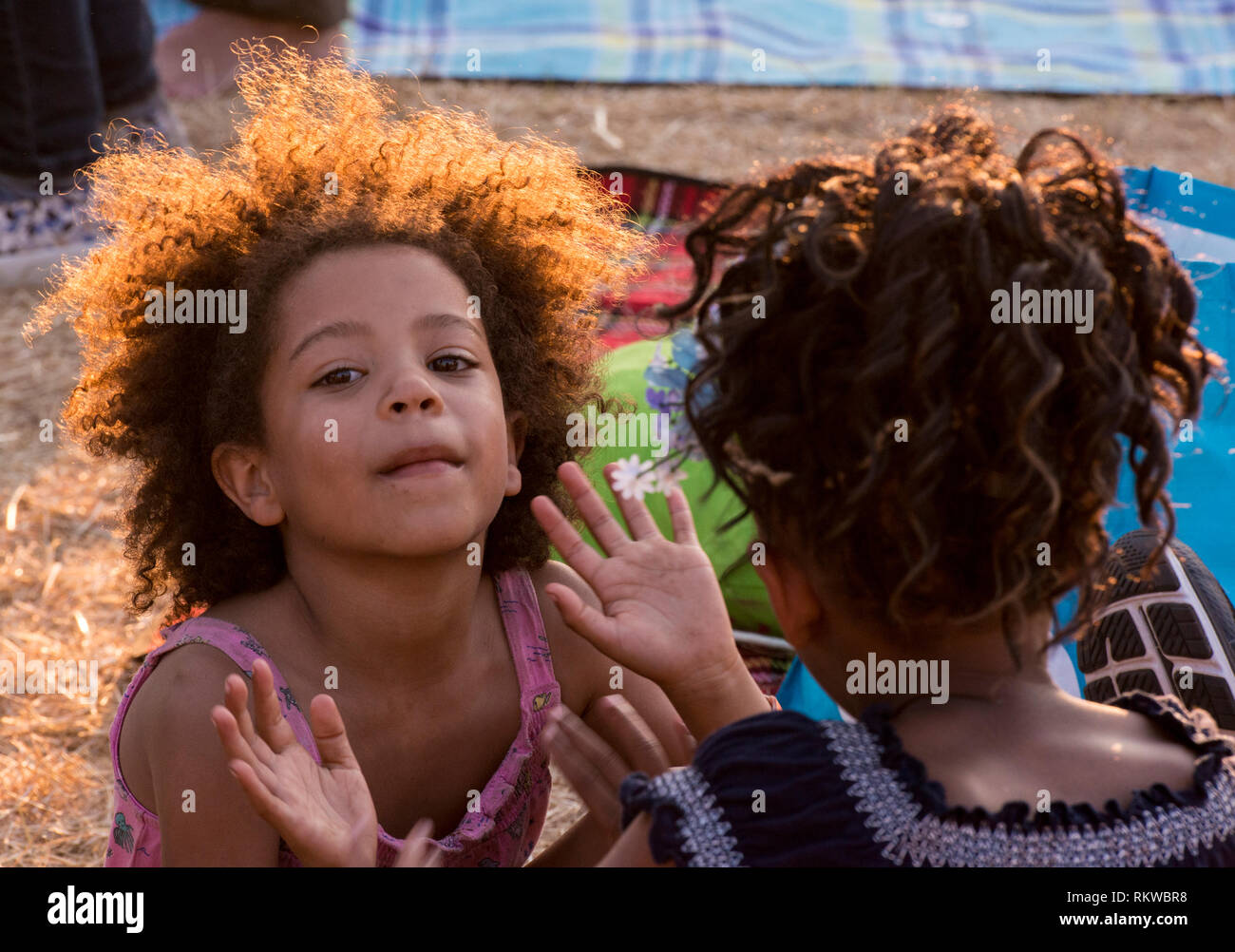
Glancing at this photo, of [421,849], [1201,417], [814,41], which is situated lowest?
[421,849]

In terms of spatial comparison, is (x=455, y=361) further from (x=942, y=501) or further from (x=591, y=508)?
(x=942, y=501)

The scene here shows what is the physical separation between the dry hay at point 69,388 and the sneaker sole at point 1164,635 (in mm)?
805

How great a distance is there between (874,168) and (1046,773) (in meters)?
0.64

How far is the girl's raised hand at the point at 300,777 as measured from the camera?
4.89 feet

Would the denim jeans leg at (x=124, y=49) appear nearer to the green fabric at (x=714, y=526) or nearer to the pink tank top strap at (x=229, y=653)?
the green fabric at (x=714, y=526)

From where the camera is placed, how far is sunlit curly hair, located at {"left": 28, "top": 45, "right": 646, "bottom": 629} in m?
1.98

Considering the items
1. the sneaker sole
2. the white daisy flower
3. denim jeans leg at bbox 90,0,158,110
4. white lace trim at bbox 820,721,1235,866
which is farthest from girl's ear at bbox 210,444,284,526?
denim jeans leg at bbox 90,0,158,110

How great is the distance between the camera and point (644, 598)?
163cm

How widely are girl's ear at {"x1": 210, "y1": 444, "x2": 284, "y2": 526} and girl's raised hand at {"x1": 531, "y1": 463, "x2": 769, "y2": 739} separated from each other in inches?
18.8

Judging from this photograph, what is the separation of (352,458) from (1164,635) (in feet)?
4.07

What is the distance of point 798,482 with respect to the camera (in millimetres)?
1389

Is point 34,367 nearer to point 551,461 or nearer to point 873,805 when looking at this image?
point 551,461

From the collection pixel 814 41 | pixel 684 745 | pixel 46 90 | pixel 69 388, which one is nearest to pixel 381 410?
pixel 684 745

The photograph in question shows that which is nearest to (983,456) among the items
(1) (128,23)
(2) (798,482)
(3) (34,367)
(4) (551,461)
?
(2) (798,482)
